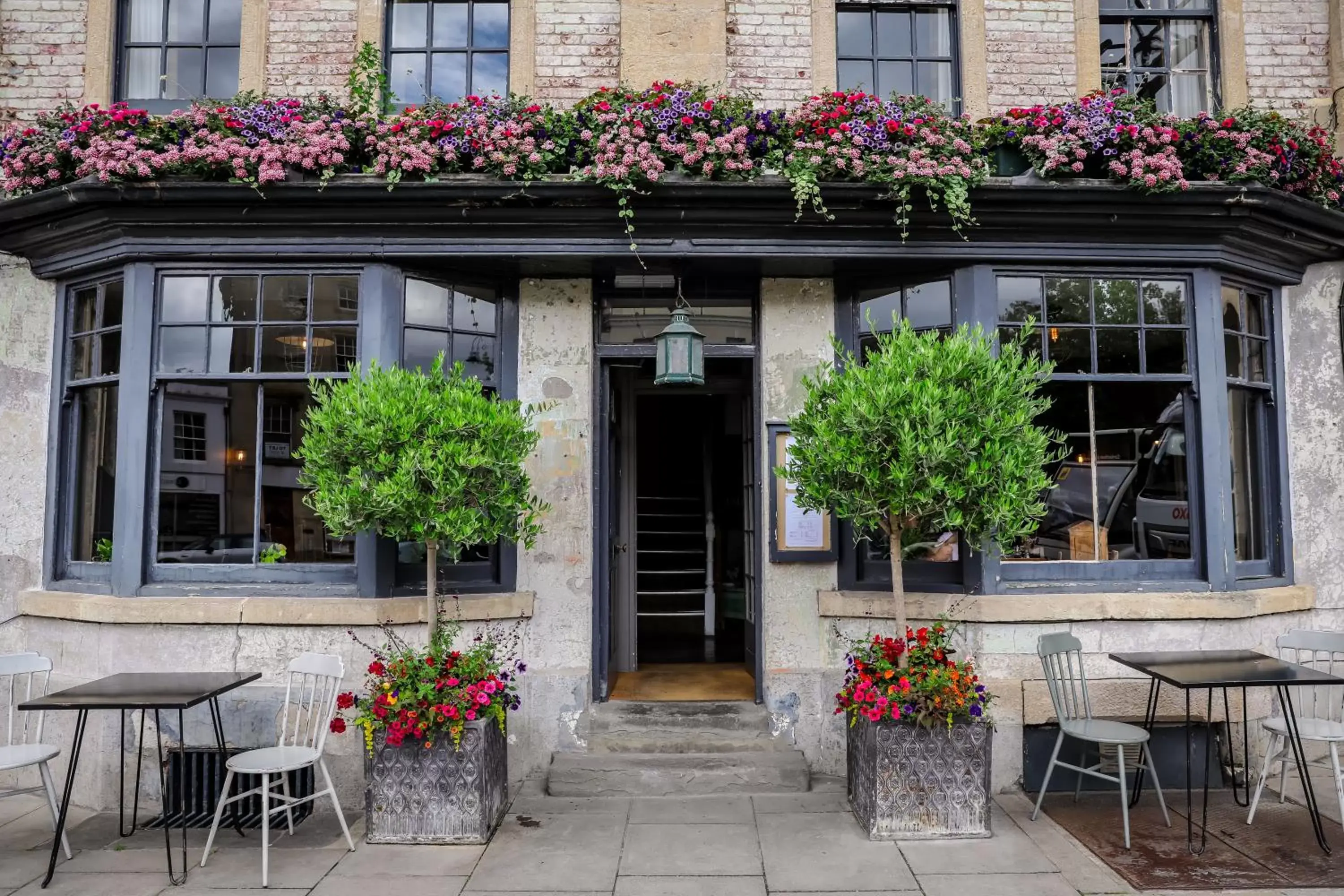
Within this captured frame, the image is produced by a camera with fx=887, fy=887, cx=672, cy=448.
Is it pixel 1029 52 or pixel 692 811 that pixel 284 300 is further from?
pixel 1029 52

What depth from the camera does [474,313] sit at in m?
6.27

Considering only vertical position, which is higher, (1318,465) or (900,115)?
(900,115)

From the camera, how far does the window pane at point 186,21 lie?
652cm

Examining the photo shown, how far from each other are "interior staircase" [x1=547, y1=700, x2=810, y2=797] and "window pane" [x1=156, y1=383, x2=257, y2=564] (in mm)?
2609

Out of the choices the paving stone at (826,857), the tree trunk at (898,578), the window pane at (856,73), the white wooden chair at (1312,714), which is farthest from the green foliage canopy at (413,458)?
the white wooden chair at (1312,714)

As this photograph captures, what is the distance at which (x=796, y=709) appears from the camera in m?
6.05

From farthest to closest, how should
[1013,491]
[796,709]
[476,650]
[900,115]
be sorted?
[796,709]
[900,115]
[476,650]
[1013,491]

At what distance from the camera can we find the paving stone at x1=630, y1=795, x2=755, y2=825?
5.22 m

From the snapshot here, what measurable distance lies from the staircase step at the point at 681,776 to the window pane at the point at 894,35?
5.09 meters

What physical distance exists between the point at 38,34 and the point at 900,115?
612 cm

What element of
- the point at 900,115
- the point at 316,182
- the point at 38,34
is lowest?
the point at 316,182

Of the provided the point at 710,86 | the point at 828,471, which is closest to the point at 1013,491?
the point at 828,471

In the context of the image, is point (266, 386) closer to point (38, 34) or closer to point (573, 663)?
point (573, 663)

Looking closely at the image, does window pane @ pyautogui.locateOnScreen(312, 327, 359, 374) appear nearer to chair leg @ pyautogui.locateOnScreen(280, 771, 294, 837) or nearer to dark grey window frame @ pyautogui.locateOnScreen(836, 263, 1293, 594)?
chair leg @ pyautogui.locateOnScreen(280, 771, 294, 837)
